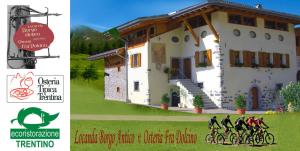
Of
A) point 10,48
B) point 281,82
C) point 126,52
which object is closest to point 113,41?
point 126,52

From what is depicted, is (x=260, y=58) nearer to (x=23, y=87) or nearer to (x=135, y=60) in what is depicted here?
(x=135, y=60)

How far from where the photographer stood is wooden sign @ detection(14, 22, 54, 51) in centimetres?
481

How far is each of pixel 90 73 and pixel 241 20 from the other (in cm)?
224

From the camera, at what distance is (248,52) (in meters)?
5.78

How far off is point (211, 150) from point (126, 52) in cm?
193

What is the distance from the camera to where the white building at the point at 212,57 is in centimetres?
561

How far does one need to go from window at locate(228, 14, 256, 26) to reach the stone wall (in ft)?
5.58

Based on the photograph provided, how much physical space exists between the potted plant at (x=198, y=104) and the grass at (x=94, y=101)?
9.5 inches

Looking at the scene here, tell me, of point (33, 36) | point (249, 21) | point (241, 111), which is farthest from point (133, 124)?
point (249, 21)

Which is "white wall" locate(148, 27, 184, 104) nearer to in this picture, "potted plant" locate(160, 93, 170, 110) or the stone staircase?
"potted plant" locate(160, 93, 170, 110)

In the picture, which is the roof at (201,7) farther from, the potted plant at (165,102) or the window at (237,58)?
the potted plant at (165,102)

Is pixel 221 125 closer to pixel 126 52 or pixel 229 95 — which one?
pixel 229 95

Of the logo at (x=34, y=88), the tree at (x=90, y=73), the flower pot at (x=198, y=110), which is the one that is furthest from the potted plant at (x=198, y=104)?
the logo at (x=34, y=88)

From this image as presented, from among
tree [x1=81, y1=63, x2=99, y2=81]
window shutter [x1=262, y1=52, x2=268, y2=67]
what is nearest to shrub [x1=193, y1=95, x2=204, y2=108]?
window shutter [x1=262, y1=52, x2=268, y2=67]
